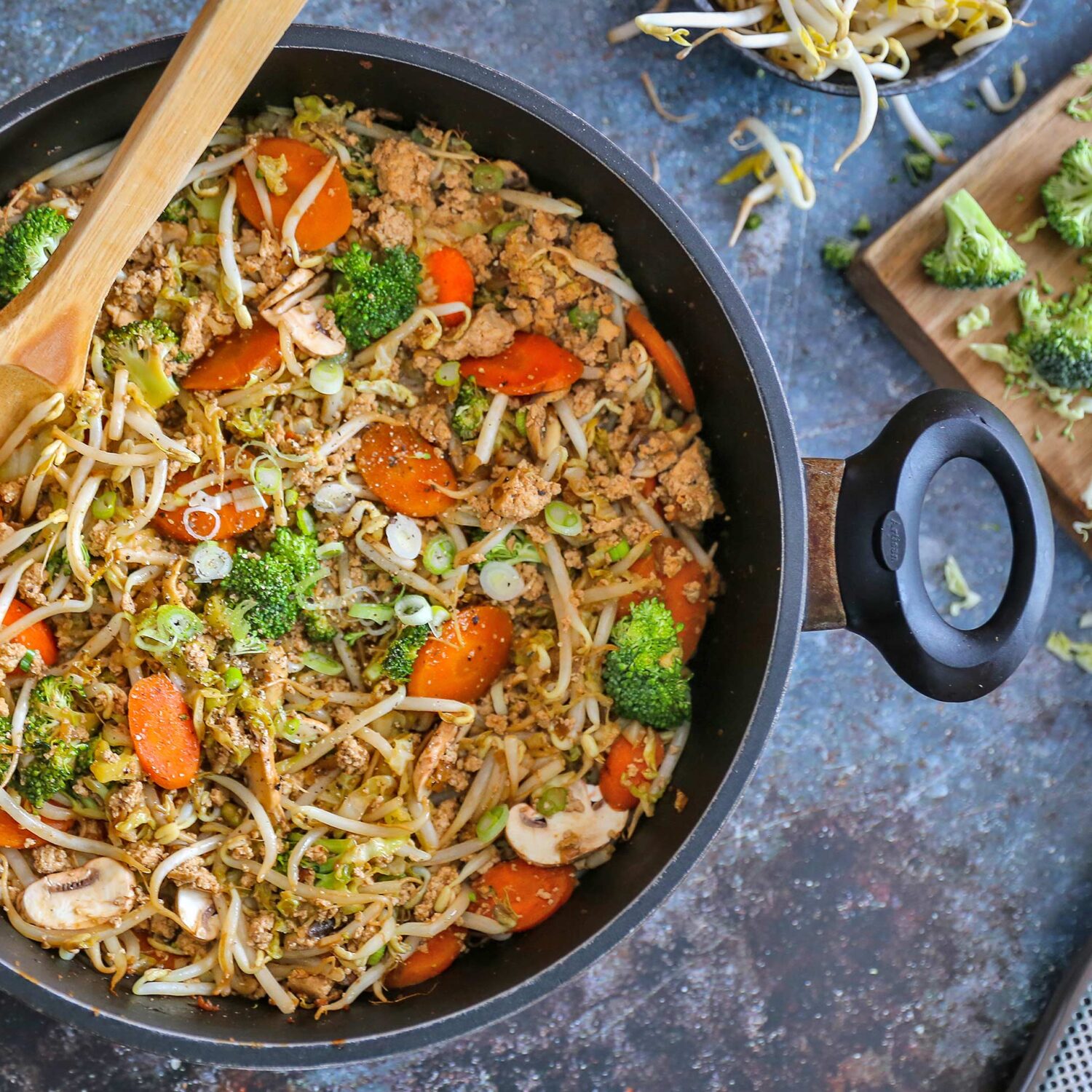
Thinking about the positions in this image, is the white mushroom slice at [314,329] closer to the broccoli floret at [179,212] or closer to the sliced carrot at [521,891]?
the broccoli floret at [179,212]

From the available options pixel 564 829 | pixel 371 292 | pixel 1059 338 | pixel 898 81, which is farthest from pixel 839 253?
pixel 564 829

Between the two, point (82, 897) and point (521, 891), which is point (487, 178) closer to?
point (521, 891)

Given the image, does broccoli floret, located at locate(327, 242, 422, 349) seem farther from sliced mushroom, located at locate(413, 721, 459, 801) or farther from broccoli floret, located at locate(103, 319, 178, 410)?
sliced mushroom, located at locate(413, 721, 459, 801)

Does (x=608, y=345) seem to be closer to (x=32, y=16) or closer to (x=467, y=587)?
(x=467, y=587)

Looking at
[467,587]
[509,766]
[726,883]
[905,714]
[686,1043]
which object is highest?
[467,587]

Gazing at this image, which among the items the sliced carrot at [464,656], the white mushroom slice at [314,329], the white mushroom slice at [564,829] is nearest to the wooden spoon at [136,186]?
the white mushroom slice at [314,329]

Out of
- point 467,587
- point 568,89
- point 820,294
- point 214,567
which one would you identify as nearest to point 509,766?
point 467,587

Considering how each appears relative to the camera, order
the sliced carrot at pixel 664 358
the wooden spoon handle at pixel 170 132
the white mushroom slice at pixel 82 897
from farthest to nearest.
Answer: the sliced carrot at pixel 664 358 < the white mushroom slice at pixel 82 897 < the wooden spoon handle at pixel 170 132
